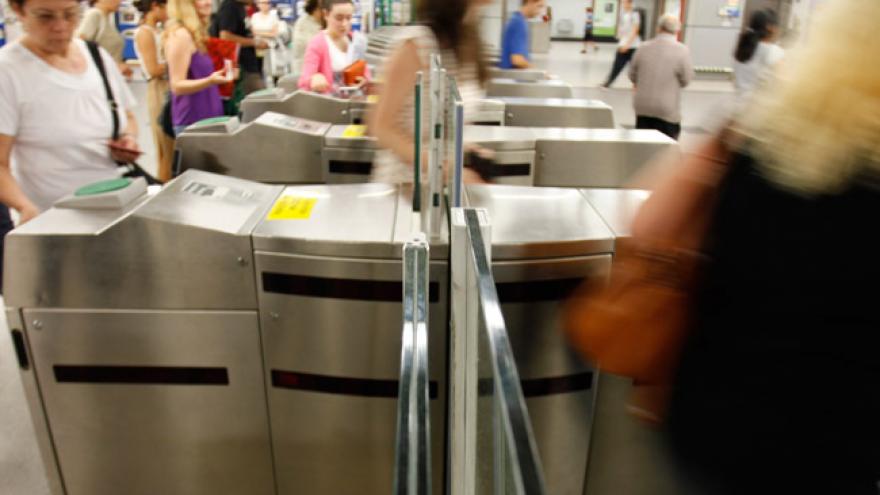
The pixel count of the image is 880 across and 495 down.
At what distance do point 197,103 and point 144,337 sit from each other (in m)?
2.03

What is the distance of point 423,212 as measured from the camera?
156cm

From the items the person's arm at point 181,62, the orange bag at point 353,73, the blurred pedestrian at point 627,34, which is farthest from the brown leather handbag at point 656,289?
the blurred pedestrian at point 627,34

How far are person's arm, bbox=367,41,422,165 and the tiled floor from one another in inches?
26.4

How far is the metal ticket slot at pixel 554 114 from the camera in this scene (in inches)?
137

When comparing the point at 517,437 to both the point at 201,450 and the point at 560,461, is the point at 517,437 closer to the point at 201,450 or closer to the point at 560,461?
the point at 560,461

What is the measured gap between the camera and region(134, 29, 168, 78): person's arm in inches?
147

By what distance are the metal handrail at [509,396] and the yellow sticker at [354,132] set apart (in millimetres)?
2203

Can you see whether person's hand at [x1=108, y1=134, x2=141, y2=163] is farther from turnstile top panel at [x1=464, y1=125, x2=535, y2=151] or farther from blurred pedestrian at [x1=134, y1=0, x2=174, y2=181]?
blurred pedestrian at [x1=134, y1=0, x2=174, y2=181]

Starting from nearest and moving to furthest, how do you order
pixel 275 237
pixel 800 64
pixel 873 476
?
pixel 800 64, pixel 873 476, pixel 275 237

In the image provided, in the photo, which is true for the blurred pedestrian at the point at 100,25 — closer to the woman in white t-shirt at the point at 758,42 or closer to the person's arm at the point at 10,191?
the person's arm at the point at 10,191

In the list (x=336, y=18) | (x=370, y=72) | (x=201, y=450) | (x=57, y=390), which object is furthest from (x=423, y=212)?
(x=370, y=72)

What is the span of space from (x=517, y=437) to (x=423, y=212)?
110 centimetres

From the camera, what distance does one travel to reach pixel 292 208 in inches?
66.0

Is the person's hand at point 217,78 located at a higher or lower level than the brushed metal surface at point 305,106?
higher
